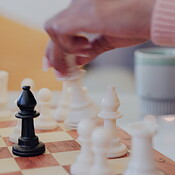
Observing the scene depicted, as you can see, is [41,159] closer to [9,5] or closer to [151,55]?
[151,55]

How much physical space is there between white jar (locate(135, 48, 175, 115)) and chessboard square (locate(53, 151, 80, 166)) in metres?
1.19

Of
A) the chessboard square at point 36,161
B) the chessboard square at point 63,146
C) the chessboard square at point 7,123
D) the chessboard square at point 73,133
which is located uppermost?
the chessboard square at point 7,123

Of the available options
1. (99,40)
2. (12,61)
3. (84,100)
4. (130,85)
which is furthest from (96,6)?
(130,85)

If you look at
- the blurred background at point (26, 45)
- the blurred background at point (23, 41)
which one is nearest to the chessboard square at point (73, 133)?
the blurred background at point (26, 45)

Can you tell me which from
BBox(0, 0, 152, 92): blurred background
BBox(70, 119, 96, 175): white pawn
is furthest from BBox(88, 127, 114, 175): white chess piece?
BBox(0, 0, 152, 92): blurred background

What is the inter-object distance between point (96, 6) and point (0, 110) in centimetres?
83

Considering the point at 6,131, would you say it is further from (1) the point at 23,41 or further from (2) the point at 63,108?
(1) the point at 23,41

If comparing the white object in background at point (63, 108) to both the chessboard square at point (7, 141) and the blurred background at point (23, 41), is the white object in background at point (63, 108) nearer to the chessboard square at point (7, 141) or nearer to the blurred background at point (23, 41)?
the chessboard square at point (7, 141)

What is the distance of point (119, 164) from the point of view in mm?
1141

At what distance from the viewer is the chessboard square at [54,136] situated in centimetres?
136

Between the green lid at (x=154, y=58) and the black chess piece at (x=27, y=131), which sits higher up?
the green lid at (x=154, y=58)

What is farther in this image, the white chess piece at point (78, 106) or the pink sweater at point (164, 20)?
the white chess piece at point (78, 106)

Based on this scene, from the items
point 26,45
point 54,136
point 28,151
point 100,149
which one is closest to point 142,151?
point 100,149

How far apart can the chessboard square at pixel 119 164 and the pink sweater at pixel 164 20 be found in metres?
0.35
